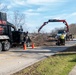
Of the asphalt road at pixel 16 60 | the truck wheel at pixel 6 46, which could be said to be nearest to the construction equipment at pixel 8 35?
the truck wheel at pixel 6 46

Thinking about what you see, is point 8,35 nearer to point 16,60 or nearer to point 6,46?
point 6,46

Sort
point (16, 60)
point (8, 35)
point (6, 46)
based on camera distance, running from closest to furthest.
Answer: point (16, 60) < point (6, 46) < point (8, 35)

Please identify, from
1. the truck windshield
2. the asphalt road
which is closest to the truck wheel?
the truck windshield

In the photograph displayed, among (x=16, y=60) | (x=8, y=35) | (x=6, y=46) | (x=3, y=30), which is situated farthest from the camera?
(x=8, y=35)

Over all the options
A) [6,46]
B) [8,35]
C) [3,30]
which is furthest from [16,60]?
[8,35]

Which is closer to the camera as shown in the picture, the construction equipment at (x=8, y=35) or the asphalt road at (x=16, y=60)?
the asphalt road at (x=16, y=60)

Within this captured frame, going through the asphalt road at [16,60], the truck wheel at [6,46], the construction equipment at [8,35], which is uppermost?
the construction equipment at [8,35]

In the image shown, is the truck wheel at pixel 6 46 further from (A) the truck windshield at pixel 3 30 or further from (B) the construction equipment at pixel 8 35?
(A) the truck windshield at pixel 3 30

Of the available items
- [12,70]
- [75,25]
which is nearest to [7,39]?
[12,70]

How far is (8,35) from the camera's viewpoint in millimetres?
29797

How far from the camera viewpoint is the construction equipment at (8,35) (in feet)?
92.3

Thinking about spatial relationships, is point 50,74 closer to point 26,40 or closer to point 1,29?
point 1,29

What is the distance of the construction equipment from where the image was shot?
92.3ft

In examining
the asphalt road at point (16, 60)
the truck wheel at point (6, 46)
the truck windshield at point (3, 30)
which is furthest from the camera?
the truck windshield at point (3, 30)
